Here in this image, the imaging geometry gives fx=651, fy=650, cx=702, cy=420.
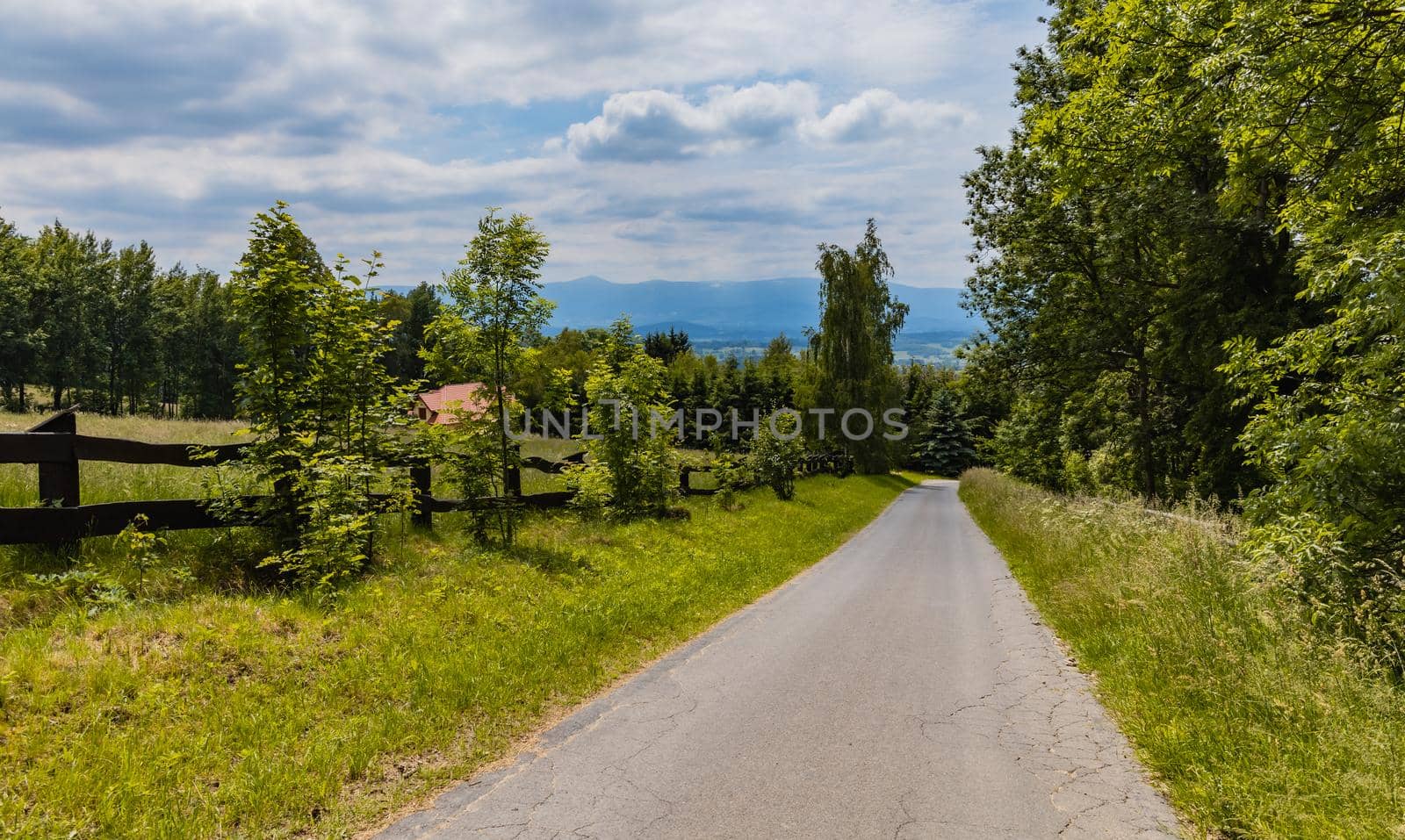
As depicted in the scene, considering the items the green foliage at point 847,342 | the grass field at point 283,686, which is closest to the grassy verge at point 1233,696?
the grass field at point 283,686

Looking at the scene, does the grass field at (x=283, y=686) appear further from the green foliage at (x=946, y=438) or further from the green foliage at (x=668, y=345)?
the green foliage at (x=668, y=345)

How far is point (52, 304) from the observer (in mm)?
58312

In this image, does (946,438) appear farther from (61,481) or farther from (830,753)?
(61,481)

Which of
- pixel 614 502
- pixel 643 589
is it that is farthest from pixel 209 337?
pixel 643 589

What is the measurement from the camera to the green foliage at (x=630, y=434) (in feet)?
46.1

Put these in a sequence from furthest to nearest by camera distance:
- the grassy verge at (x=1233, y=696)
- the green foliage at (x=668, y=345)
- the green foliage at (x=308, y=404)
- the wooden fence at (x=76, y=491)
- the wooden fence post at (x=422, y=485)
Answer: the green foliage at (x=668, y=345) < the wooden fence post at (x=422, y=485) < the green foliage at (x=308, y=404) < the wooden fence at (x=76, y=491) < the grassy verge at (x=1233, y=696)

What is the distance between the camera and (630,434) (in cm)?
1416

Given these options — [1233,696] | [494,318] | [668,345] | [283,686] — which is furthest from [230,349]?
[1233,696]

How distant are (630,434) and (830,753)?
10.1m

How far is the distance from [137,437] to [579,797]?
723 inches

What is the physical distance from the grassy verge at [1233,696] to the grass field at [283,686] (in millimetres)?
4448

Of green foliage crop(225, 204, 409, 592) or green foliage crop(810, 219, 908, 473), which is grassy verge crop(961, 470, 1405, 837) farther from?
green foliage crop(810, 219, 908, 473)

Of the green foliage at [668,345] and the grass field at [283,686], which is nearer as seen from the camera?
the grass field at [283,686]

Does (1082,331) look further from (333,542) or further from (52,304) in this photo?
(52,304)
